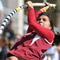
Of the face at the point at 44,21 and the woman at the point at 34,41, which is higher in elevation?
the face at the point at 44,21

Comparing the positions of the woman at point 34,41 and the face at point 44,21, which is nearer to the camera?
the woman at point 34,41

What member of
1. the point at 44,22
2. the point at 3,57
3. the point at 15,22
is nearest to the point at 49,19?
the point at 44,22

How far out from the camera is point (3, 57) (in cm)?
924

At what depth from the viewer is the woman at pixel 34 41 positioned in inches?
237

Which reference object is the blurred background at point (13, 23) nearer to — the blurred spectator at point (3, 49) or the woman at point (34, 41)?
the blurred spectator at point (3, 49)

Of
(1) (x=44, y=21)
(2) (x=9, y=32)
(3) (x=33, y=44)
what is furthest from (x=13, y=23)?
(3) (x=33, y=44)

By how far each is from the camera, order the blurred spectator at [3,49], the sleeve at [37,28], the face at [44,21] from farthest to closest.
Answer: the blurred spectator at [3,49], the face at [44,21], the sleeve at [37,28]

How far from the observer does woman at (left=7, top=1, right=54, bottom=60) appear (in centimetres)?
602

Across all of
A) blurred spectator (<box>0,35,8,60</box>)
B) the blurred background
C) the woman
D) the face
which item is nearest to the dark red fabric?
the woman

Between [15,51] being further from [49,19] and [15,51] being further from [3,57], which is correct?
[3,57]

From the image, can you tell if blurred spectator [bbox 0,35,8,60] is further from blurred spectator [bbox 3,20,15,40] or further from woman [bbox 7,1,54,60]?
woman [bbox 7,1,54,60]

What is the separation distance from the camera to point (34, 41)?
6098 millimetres

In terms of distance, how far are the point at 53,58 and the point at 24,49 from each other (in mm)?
3822

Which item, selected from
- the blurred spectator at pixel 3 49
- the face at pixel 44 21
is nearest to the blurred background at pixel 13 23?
the blurred spectator at pixel 3 49
